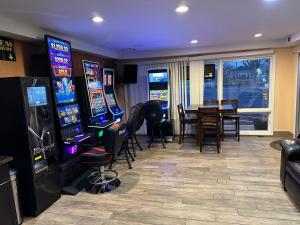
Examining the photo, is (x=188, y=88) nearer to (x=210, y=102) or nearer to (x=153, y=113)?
(x=210, y=102)

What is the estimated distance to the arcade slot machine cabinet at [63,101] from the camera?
10.1 ft

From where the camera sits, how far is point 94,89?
4031 millimetres

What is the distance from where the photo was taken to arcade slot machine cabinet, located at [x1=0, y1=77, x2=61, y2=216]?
7.99 ft

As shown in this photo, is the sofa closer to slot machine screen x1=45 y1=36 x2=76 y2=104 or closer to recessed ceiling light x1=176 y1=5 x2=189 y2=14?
recessed ceiling light x1=176 y1=5 x2=189 y2=14

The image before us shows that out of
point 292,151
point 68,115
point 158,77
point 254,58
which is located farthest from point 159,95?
point 292,151

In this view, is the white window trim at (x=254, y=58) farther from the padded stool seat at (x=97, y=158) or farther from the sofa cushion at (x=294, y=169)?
the padded stool seat at (x=97, y=158)

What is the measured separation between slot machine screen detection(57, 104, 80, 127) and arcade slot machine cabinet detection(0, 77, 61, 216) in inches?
15.0

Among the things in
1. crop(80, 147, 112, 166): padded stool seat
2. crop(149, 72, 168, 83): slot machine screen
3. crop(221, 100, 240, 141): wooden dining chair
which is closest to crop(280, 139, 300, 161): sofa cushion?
crop(221, 100, 240, 141): wooden dining chair

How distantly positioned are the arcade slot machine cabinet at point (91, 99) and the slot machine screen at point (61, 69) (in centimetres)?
36

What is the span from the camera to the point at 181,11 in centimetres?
267

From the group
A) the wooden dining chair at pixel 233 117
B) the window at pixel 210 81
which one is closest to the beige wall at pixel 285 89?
the wooden dining chair at pixel 233 117

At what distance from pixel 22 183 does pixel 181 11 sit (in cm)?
284

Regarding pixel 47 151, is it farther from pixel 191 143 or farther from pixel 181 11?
pixel 191 143

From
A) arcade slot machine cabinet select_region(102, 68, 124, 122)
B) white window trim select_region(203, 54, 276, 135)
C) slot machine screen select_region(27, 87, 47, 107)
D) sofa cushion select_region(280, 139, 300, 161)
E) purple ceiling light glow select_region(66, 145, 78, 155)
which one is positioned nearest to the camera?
slot machine screen select_region(27, 87, 47, 107)
